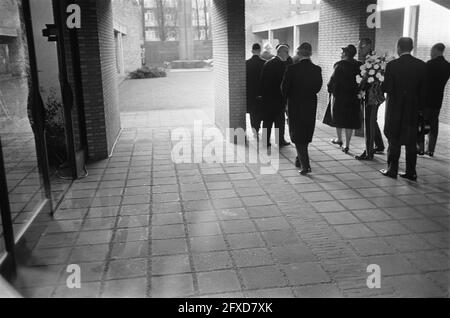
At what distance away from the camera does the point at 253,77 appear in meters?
9.02

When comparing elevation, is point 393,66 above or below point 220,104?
above

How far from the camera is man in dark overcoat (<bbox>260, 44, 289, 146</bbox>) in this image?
27.0 feet

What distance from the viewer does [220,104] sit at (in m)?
10.3

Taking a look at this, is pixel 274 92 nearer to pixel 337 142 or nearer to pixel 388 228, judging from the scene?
pixel 337 142

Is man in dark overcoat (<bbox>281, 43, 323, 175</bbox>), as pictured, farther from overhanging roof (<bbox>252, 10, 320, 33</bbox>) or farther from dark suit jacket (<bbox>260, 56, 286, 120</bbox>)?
overhanging roof (<bbox>252, 10, 320, 33</bbox>)

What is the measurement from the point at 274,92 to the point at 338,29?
2979 millimetres

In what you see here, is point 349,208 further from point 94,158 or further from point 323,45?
point 323,45

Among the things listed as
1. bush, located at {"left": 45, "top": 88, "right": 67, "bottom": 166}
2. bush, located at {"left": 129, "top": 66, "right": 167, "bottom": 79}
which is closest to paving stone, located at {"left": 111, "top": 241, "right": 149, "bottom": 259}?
bush, located at {"left": 45, "top": 88, "right": 67, "bottom": 166}

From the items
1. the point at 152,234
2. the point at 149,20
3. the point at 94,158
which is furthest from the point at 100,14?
the point at 149,20

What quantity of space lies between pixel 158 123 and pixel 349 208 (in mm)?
7113

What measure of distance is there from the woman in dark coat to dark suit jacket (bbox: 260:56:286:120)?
3.06ft

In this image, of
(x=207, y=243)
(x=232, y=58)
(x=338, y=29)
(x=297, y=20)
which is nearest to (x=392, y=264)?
(x=207, y=243)

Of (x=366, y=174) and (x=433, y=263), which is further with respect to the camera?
(x=366, y=174)

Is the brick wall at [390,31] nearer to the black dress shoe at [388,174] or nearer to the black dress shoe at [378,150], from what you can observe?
the black dress shoe at [378,150]
